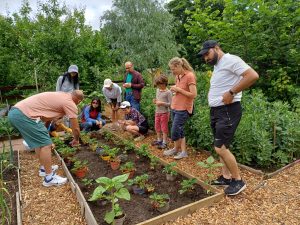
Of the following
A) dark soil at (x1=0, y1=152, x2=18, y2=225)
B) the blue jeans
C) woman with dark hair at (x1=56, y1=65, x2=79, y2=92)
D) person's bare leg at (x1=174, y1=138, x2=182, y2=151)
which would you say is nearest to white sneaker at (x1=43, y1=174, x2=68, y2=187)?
dark soil at (x1=0, y1=152, x2=18, y2=225)

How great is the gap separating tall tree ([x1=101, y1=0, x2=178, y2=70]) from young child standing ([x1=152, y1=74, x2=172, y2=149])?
14.8 meters

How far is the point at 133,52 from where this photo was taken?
65.9 feet

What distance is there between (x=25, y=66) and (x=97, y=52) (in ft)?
8.26

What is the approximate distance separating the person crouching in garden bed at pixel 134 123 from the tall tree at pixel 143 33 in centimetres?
1380

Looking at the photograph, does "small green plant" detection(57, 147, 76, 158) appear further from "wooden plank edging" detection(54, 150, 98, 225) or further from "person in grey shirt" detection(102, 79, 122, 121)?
"person in grey shirt" detection(102, 79, 122, 121)

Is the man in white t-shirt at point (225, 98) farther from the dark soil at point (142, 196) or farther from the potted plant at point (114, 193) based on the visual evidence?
the potted plant at point (114, 193)

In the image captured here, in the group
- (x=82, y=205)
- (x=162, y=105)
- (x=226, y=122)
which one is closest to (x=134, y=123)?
(x=162, y=105)

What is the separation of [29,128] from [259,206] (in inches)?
119

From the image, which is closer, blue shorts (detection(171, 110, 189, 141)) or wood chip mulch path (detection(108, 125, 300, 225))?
wood chip mulch path (detection(108, 125, 300, 225))

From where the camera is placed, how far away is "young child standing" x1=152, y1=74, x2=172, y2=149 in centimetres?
510

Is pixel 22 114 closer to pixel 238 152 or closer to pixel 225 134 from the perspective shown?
pixel 225 134

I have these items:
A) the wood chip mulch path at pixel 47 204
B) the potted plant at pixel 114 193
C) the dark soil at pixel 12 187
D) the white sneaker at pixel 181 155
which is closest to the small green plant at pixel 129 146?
the white sneaker at pixel 181 155

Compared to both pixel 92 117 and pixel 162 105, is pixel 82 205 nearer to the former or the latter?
pixel 162 105

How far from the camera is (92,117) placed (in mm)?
6762
